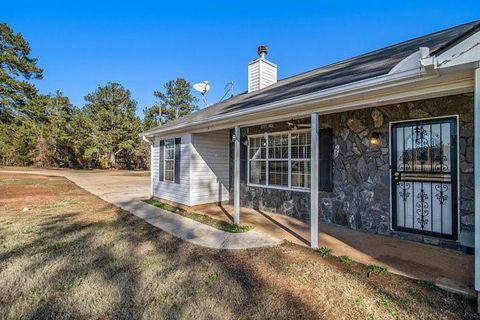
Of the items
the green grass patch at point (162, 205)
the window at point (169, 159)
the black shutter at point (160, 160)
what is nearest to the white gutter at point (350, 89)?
the window at point (169, 159)

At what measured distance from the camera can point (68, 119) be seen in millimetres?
32875

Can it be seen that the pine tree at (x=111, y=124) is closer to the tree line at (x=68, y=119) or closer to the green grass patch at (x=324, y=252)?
the tree line at (x=68, y=119)

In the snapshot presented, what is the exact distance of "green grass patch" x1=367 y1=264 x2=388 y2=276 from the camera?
3.26 meters

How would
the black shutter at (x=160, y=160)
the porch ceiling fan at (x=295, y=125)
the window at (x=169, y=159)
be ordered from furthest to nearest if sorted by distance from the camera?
the black shutter at (x=160, y=160)
the window at (x=169, y=159)
the porch ceiling fan at (x=295, y=125)

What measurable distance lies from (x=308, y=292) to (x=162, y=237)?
3.10 meters

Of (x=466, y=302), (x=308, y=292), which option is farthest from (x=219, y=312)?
(x=466, y=302)

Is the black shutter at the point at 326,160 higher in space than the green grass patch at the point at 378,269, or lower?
higher

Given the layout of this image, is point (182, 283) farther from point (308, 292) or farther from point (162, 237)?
point (162, 237)

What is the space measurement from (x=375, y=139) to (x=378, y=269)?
2571 mm

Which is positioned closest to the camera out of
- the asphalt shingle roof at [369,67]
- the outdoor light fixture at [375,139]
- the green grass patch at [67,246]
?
the asphalt shingle roof at [369,67]

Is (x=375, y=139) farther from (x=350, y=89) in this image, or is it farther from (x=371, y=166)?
(x=350, y=89)

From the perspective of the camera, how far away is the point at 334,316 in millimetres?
2430

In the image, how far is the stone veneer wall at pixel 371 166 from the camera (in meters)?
3.89

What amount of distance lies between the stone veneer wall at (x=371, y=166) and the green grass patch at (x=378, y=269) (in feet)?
5.11
